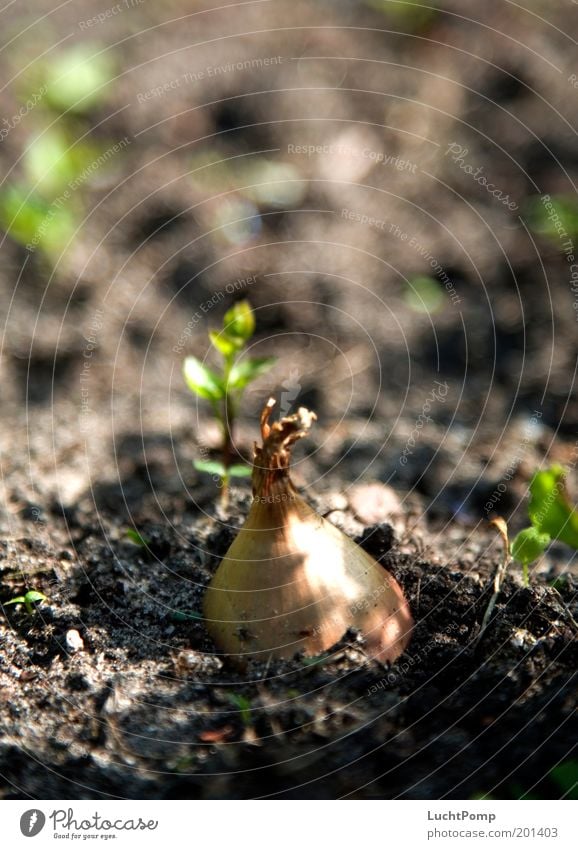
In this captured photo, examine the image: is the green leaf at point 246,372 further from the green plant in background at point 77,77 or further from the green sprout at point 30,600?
the green plant in background at point 77,77

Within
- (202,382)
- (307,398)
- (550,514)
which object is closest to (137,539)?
(202,382)

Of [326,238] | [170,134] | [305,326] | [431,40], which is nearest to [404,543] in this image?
[305,326]

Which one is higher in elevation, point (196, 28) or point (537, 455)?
point (196, 28)

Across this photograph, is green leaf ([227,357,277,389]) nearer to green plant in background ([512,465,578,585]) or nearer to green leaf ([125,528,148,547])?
green leaf ([125,528,148,547])

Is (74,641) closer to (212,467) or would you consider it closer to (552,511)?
(212,467)

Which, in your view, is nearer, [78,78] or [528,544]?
[528,544]

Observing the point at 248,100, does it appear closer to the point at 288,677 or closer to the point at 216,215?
the point at 216,215
